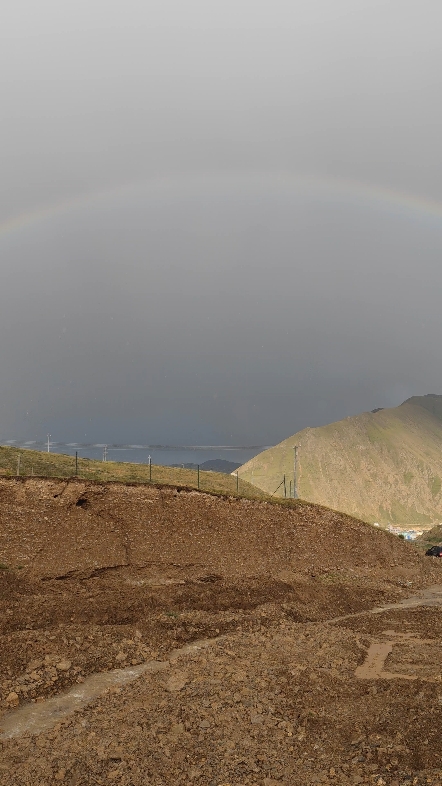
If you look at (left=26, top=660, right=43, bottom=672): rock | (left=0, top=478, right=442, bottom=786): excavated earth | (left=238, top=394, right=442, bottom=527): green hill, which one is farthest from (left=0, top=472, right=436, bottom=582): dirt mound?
(left=238, top=394, right=442, bottom=527): green hill

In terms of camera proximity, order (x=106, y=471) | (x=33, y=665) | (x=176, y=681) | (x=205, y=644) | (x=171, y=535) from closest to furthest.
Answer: (x=176, y=681) < (x=33, y=665) < (x=205, y=644) < (x=171, y=535) < (x=106, y=471)

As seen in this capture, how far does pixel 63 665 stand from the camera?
15055 mm

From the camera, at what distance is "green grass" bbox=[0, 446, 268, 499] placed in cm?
4122

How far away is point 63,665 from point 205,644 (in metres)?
5.30

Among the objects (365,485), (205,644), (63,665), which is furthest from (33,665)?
(365,485)

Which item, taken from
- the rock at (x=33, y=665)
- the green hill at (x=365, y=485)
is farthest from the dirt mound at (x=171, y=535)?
the green hill at (x=365, y=485)

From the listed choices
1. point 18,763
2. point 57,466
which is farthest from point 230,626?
point 57,466

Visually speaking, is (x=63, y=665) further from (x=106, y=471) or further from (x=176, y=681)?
(x=106, y=471)

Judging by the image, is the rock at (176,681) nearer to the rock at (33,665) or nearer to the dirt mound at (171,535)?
the rock at (33,665)

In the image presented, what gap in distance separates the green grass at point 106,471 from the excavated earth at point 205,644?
5540 mm

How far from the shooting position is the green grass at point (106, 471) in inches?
1623

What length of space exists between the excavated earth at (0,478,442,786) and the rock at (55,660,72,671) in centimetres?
4

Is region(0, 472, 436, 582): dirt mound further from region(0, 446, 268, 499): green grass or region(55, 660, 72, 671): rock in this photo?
region(55, 660, 72, 671): rock

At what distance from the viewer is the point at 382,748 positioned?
10.5 meters
